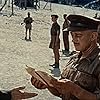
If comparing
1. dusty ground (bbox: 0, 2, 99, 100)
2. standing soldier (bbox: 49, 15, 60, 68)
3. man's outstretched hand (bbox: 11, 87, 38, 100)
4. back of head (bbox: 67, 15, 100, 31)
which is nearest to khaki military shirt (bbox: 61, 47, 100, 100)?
back of head (bbox: 67, 15, 100, 31)

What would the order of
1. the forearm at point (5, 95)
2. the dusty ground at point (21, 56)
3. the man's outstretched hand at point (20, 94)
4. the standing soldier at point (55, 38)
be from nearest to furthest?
the man's outstretched hand at point (20, 94), the forearm at point (5, 95), the dusty ground at point (21, 56), the standing soldier at point (55, 38)

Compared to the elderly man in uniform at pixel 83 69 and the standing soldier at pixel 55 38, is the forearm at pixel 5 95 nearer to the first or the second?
the elderly man in uniform at pixel 83 69

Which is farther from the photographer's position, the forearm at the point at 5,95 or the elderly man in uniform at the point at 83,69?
the forearm at the point at 5,95

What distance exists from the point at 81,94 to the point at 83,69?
26cm

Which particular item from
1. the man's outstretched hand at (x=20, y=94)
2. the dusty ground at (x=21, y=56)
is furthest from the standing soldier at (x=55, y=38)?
the man's outstretched hand at (x=20, y=94)

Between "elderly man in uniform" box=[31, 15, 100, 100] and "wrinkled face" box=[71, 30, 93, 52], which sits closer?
"elderly man in uniform" box=[31, 15, 100, 100]

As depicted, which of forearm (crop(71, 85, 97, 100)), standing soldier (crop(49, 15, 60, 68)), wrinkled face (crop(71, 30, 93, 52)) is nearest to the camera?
forearm (crop(71, 85, 97, 100))

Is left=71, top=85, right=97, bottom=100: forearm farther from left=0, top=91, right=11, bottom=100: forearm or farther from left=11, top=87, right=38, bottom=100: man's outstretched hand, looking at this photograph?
left=0, top=91, right=11, bottom=100: forearm

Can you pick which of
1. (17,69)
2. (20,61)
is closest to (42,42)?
(20,61)

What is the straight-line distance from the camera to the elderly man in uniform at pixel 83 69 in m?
3.33

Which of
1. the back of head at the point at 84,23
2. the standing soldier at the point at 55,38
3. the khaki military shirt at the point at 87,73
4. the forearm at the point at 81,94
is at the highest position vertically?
the back of head at the point at 84,23

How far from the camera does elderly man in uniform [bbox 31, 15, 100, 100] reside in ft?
10.9

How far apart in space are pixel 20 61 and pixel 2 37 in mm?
6495

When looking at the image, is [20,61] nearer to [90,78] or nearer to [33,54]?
[33,54]
